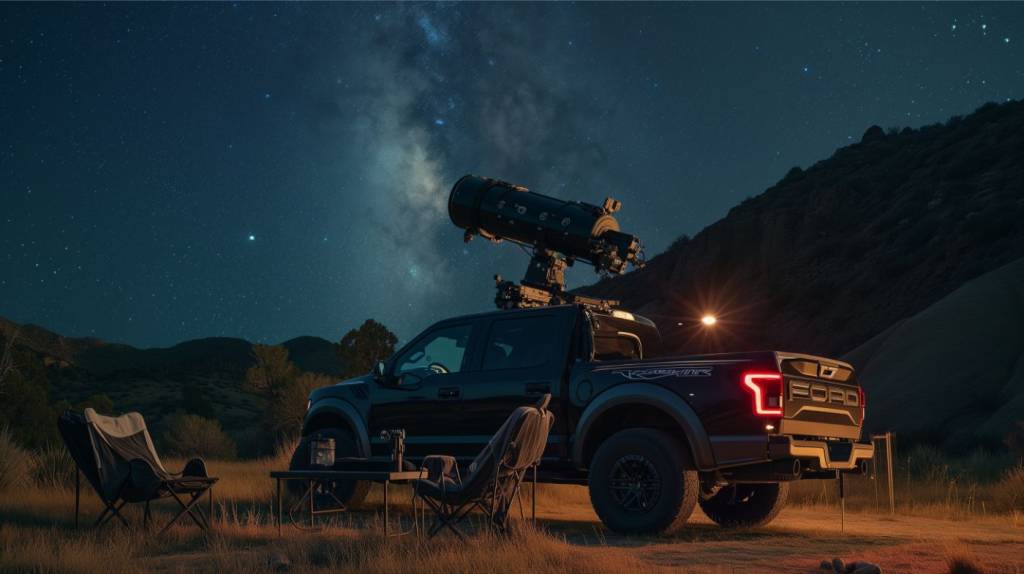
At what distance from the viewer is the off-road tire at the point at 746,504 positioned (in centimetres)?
1066

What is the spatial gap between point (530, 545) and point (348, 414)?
5008mm

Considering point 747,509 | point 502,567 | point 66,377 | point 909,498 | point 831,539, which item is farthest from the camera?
point 66,377

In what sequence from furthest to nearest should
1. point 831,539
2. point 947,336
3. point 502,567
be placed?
point 947,336 → point 831,539 → point 502,567

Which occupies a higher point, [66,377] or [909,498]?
[66,377]

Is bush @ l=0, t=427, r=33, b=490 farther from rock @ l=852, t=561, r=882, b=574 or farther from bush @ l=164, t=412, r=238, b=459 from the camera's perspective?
bush @ l=164, t=412, r=238, b=459

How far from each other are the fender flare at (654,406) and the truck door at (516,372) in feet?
1.15

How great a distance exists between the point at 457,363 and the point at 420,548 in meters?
3.84

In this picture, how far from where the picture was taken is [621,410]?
32.6ft

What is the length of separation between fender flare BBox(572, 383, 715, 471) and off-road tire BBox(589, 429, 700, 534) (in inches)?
7.9

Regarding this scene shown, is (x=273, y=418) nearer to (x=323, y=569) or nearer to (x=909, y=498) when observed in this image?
(x=909, y=498)

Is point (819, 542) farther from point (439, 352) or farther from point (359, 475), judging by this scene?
point (439, 352)

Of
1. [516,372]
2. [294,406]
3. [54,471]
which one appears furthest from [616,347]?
[294,406]

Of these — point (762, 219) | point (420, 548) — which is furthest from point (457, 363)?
point (762, 219)

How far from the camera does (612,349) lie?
10.9 m
